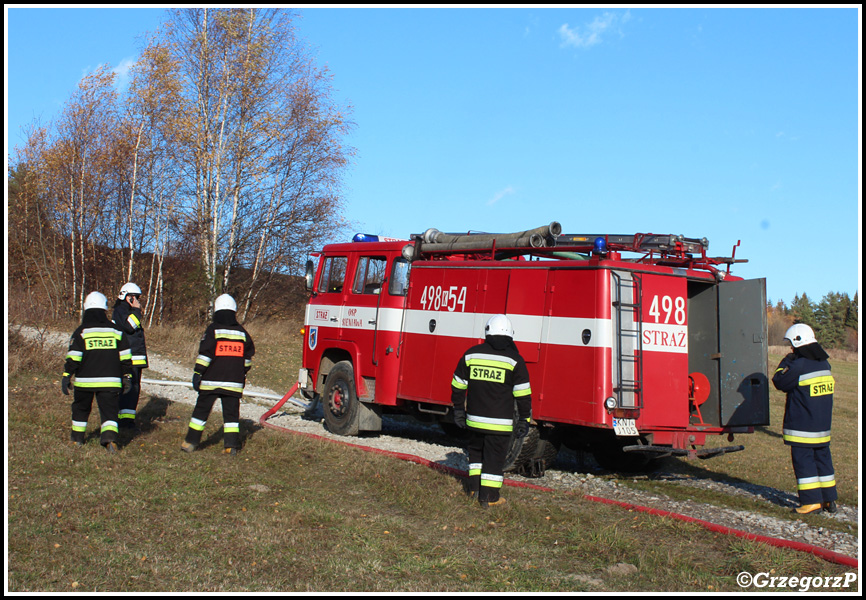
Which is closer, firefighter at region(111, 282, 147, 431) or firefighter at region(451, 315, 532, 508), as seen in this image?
firefighter at region(451, 315, 532, 508)

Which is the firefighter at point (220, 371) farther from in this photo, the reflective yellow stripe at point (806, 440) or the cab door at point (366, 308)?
the reflective yellow stripe at point (806, 440)

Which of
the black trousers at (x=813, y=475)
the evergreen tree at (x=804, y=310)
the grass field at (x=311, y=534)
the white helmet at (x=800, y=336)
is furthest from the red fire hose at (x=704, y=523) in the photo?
the evergreen tree at (x=804, y=310)

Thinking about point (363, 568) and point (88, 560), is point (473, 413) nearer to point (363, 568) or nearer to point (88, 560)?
point (363, 568)

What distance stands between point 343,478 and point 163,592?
3622mm

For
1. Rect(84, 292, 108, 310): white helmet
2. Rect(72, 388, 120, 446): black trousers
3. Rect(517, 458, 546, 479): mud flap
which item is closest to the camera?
Rect(72, 388, 120, 446): black trousers

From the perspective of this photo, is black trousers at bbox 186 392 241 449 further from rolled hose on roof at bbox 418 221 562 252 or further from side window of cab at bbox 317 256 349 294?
rolled hose on roof at bbox 418 221 562 252

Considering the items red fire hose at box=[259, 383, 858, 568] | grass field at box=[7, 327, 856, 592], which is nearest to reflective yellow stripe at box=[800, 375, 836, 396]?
red fire hose at box=[259, 383, 858, 568]

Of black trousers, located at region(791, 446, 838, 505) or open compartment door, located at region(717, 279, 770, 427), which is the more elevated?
open compartment door, located at region(717, 279, 770, 427)

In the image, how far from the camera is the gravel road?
6375 mm

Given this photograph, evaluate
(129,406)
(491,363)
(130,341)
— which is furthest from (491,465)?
(130,341)

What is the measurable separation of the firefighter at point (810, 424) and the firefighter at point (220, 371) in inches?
234

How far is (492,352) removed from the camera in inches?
269

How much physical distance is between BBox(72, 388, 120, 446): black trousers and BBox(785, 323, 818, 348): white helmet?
295 inches

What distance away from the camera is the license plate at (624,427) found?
7535 millimetres
